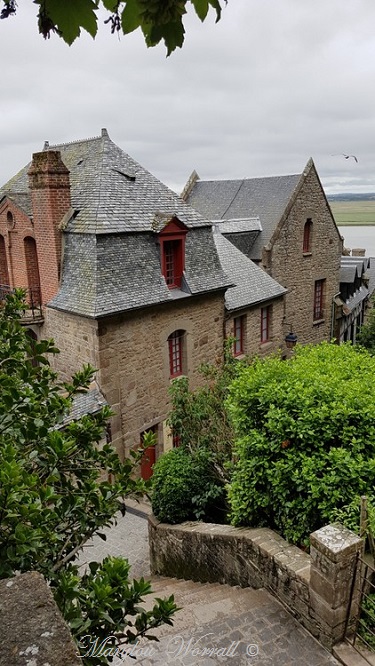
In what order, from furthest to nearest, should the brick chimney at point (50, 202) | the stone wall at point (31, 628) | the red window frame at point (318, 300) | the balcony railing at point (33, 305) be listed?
the red window frame at point (318, 300) → the balcony railing at point (33, 305) → the brick chimney at point (50, 202) → the stone wall at point (31, 628)

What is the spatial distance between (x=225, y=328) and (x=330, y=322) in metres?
10.7

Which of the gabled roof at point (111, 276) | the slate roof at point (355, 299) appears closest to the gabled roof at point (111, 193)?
the gabled roof at point (111, 276)

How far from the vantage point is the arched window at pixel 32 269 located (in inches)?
564

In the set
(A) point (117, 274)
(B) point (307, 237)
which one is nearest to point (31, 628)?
(A) point (117, 274)

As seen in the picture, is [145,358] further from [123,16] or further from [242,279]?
[123,16]

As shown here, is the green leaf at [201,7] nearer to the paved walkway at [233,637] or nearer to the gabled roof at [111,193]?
the paved walkway at [233,637]

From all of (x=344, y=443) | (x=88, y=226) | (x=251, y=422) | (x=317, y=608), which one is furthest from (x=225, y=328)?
(x=317, y=608)

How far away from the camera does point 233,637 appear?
5.11m

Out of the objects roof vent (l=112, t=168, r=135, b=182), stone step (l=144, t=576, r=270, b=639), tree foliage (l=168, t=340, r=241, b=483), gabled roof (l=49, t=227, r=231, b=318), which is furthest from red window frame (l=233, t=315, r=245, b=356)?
stone step (l=144, t=576, r=270, b=639)

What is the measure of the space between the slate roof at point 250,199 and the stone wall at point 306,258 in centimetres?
60

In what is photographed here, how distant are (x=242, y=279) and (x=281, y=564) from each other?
43.9 feet

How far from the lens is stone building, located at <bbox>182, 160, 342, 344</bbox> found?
68.8 ft

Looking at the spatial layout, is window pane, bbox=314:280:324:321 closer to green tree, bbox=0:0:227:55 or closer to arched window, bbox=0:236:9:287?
arched window, bbox=0:236:9:287

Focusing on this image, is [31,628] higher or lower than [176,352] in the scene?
higher
